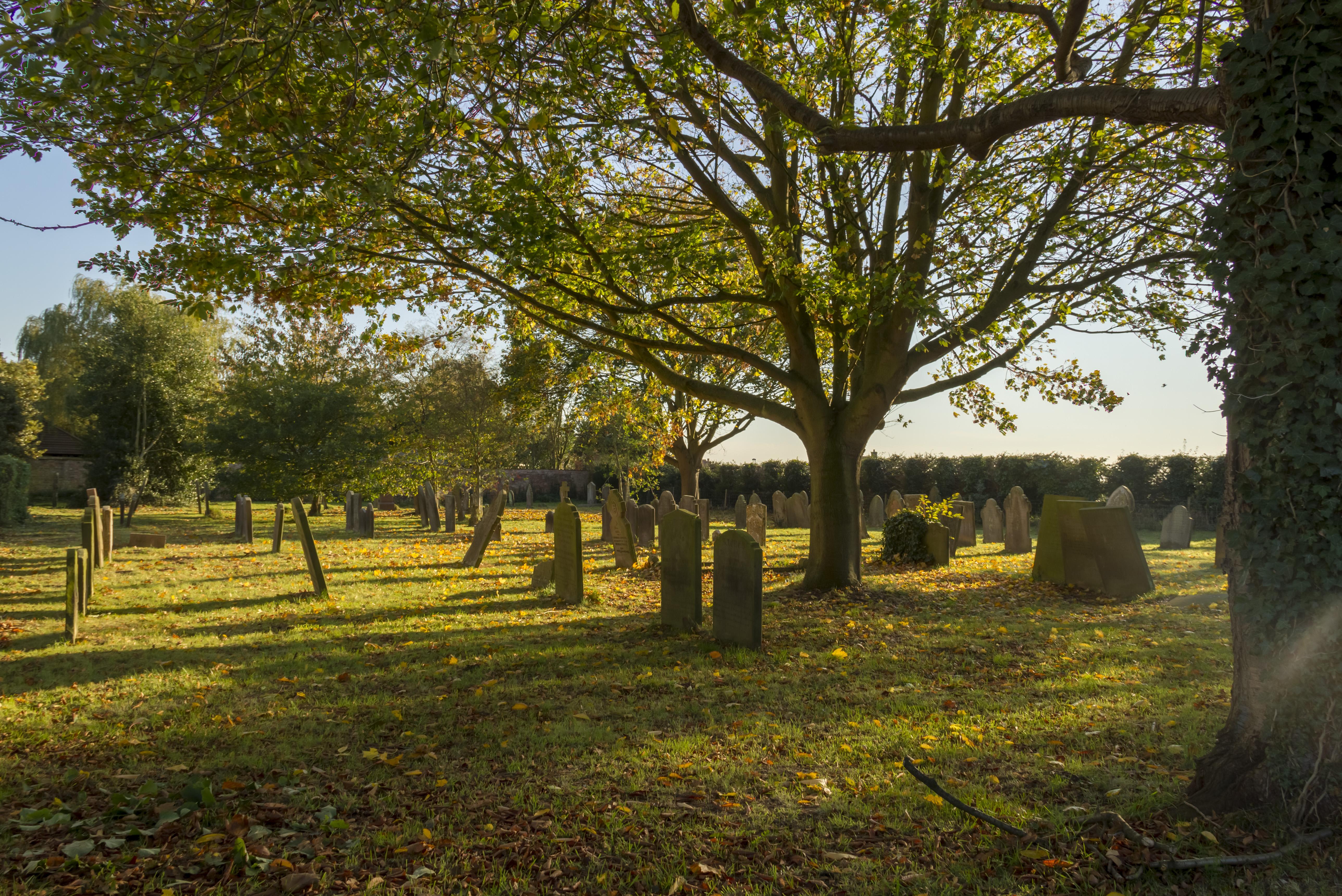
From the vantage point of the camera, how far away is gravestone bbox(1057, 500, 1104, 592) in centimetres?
1133

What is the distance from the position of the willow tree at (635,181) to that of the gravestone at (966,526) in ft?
20.7

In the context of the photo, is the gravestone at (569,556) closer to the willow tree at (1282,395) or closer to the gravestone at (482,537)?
the gravestone at (482,537)

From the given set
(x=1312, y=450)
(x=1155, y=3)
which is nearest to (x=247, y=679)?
(x=1312, y=450)

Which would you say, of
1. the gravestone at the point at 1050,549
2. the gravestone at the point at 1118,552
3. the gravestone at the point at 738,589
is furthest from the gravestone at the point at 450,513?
the gravestone at the point at 1118,552

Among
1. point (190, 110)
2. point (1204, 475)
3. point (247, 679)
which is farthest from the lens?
point (1204, 475)

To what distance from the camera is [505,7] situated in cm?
689

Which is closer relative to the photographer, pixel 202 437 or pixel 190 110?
pixel 190 110

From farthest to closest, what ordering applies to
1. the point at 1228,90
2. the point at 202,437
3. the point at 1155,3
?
1. the point at 202,437
2. the point at 1155,3
3. the point at 1228,90

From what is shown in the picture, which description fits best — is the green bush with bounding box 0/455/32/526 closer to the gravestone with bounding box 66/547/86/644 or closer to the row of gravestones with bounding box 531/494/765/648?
the gravestone with bounding box 66/547/86/644

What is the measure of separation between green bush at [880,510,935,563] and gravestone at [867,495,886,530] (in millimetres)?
9654

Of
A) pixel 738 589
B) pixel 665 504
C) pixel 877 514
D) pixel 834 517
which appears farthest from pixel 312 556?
pixel 877 514

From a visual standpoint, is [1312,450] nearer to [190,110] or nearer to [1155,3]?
[1155,3]

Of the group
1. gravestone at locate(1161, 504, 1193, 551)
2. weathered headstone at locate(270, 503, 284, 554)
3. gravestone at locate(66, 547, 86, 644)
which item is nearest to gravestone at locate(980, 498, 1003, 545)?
gravestone at locate(1161, 504, 1193, 551)

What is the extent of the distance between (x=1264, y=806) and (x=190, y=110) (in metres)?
10.3
